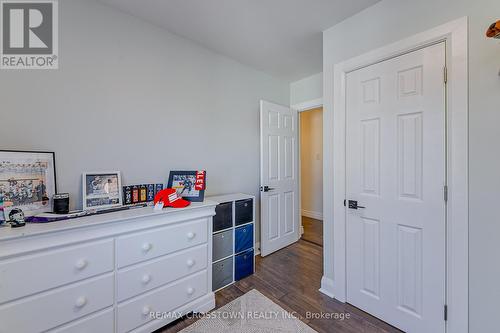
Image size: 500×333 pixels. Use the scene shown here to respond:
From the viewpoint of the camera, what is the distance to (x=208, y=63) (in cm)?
239

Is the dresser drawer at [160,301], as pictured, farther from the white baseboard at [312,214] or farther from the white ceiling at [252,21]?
the white baseboard at [312,214]

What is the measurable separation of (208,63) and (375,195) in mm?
2260

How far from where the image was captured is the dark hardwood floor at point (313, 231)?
3306mm

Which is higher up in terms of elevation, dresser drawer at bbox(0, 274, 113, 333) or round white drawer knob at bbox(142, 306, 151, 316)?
dresser drawer at bbox(0, 274, 113, 333)

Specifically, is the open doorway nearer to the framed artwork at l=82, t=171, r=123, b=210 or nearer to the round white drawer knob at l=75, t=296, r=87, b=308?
the framed artwork at l=82, t=171, r=123, b=210

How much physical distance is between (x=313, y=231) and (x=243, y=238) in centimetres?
193

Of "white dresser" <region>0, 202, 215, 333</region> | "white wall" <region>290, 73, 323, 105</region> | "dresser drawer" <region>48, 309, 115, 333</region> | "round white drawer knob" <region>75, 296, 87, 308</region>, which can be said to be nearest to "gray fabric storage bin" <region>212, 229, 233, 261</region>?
"white dresser" <region>0, 202, 215, 333</region>

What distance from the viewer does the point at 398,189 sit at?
157 centimetres

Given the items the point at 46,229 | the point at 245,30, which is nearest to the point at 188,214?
the point at 46,229

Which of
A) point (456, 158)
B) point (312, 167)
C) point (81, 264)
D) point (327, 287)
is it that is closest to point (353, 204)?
point (456, 158)

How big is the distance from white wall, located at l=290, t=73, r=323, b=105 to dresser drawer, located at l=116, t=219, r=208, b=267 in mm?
2423

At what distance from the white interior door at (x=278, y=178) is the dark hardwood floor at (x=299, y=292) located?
0.29m

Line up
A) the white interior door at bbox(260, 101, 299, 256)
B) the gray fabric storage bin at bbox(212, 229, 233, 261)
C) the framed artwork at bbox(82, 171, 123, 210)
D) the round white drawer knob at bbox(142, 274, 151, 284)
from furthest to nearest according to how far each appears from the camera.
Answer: the white interior door at bbox(260, 101, 299, 256), the gray fabric storage bin at bbox(212, 229, 233, 261), the framed artwork at bbox(82, 171, 123, 210), the round white drawer knob at bbox(142, 274, 151, 284)

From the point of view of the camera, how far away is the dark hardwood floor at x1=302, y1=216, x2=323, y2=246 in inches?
130
